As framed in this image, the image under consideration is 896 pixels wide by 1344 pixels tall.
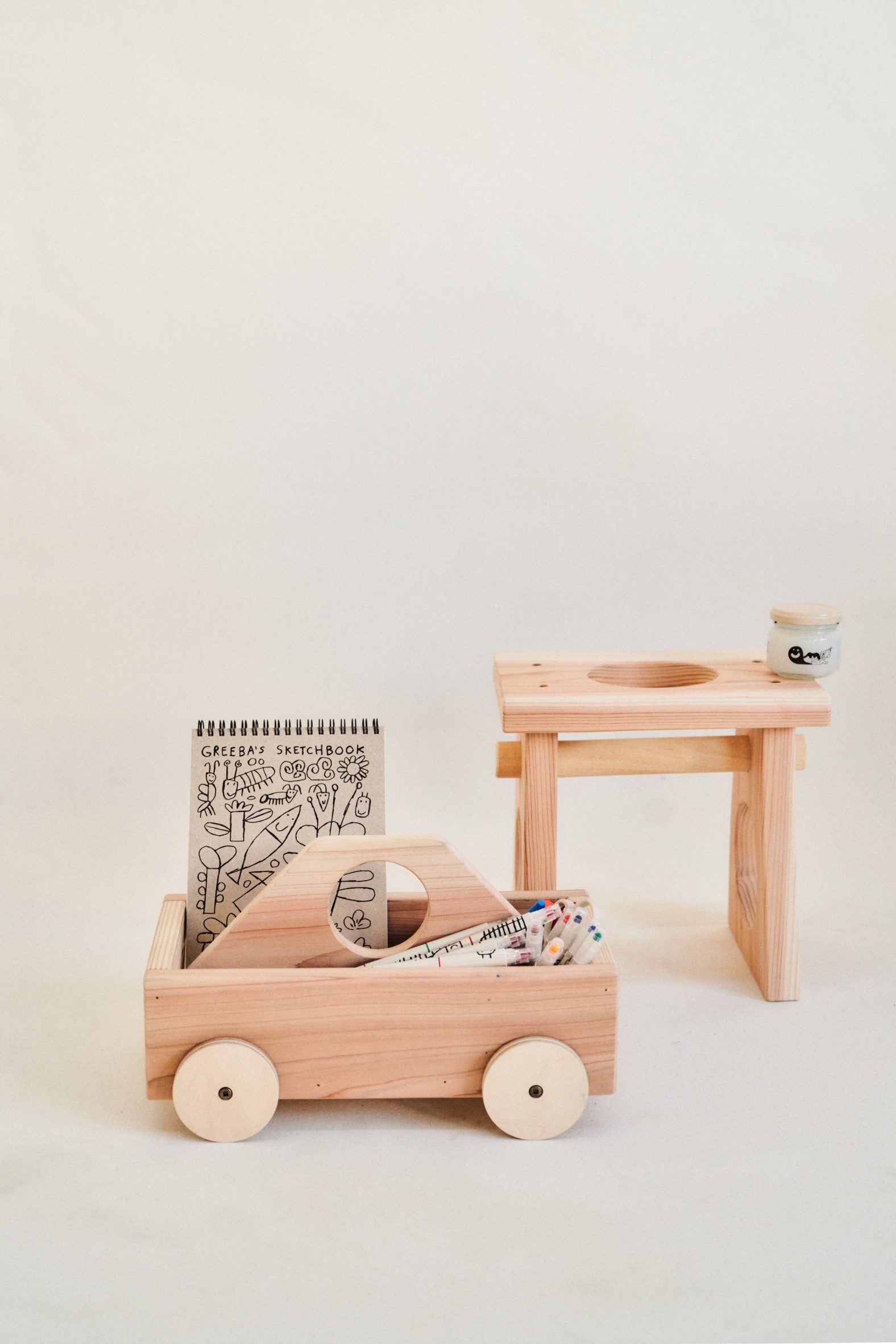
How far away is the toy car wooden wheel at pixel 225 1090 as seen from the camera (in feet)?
4.74

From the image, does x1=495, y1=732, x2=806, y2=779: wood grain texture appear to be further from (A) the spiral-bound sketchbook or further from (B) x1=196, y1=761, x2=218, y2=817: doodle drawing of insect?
(B) x1=196, y1=761, x2=218, y2=817: doodle drawing of insect

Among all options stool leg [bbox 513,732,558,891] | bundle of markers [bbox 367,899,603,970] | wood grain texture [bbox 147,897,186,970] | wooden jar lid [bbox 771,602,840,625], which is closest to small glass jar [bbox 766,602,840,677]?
wooden jar lid [bbox 771,602,840,625]

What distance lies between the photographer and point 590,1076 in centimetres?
149

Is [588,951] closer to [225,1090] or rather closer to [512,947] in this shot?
[512,947]

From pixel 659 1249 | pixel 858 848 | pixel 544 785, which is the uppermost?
pixel 544 785

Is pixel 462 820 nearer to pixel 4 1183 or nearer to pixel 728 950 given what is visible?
pixel 728 950

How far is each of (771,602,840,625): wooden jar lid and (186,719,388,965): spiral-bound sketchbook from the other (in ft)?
1.84

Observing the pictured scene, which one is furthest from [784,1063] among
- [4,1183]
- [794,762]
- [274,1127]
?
[4,1183]

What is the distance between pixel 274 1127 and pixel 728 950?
73 centimetres

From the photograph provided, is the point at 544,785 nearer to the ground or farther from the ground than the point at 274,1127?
farther from the ground

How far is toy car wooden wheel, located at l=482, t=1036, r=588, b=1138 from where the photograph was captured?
1.45 metres

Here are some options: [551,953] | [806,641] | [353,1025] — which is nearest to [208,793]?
[353,1025]

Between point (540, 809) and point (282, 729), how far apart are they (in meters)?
0.36

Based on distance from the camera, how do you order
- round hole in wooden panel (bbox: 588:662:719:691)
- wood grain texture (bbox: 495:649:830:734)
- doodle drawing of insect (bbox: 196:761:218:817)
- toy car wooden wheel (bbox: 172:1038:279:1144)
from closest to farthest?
toy car wooden wheel (bbox: 172:1038:279:1144)
doodle drawing of insect (bbox: 196:761:218:817)
wood grain texture (bbox: 495:649:830:734)
round hole in wooden panel (bbox: 588:662:719:691)
